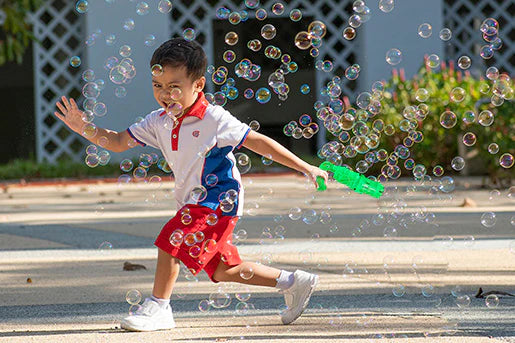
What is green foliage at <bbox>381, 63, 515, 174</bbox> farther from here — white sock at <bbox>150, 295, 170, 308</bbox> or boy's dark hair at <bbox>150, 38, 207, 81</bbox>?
white sock at <bbox>150, 295, 170, 308</bbox>

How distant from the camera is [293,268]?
514cm

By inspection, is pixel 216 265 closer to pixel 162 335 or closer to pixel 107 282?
pixel 162 335

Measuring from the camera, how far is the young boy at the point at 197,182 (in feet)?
12.1

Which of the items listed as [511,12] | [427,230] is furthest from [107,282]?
[511,12]

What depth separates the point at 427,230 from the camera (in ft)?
22.5

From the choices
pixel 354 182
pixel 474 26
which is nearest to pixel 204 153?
pixel 354 182

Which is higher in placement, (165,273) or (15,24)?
(165,273)

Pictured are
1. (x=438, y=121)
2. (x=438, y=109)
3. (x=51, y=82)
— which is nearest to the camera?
(x=438, y=109)

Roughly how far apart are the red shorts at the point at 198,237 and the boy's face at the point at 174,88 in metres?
0.39

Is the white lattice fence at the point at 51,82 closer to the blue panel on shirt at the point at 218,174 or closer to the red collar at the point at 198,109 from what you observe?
the red collar at the point at 198,109

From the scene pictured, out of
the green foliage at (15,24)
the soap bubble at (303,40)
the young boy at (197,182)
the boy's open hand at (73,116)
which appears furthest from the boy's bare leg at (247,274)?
the green foliage at (15,24)

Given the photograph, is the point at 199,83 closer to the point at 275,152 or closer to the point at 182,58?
the point at 182,58

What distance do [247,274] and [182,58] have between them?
2.88 feet

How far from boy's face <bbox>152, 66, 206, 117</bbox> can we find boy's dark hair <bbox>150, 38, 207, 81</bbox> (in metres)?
0.02
